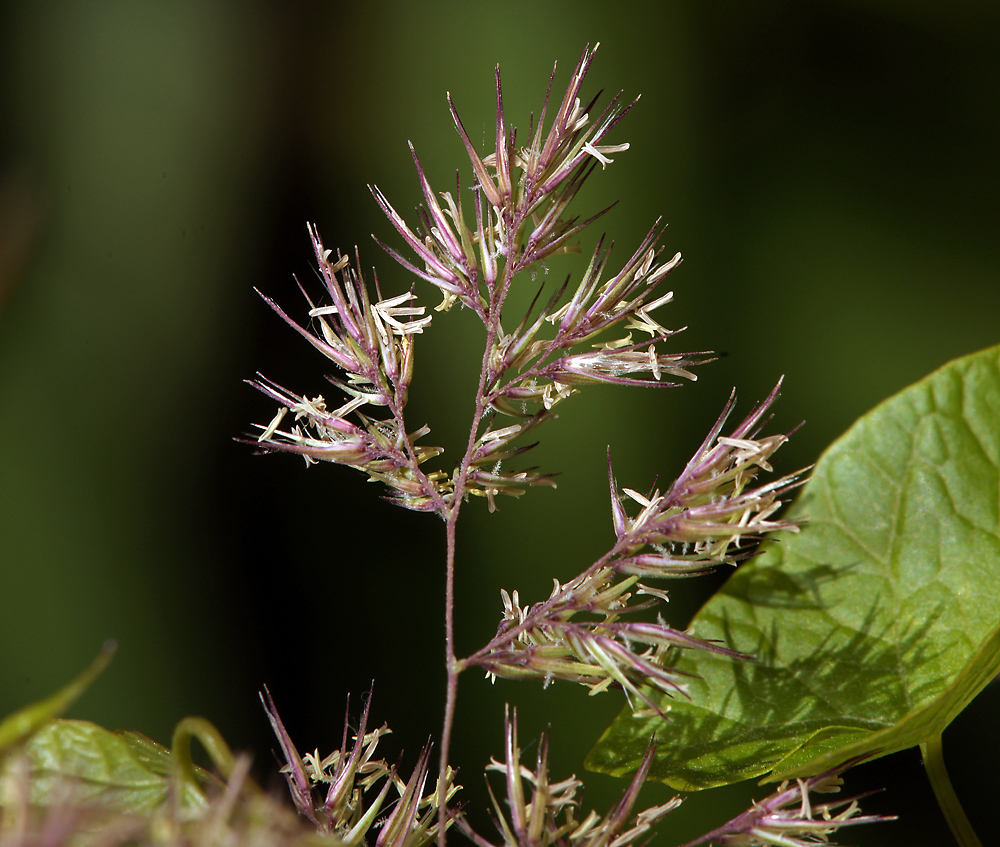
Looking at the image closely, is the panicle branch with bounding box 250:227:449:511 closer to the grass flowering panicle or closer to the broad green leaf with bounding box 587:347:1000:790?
the grass flowering panicle

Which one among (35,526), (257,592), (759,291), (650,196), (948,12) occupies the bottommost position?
(257,592)

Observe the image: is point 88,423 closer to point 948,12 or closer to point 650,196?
point 650,196

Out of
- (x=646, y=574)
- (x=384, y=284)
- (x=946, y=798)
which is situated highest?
(x=384, y=284)

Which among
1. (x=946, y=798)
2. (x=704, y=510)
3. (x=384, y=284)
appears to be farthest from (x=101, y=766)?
(x=384, y=284)

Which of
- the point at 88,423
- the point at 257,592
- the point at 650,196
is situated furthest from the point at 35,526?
the point at 650,196

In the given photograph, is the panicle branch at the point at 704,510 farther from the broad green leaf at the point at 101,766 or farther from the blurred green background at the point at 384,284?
the blurred green background at the point at 384,284

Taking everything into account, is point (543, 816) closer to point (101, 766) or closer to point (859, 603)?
point (101, 766)

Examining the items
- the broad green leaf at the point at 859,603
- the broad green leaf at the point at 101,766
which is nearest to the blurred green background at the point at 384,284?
the broad green leaf at the point at 859,603
